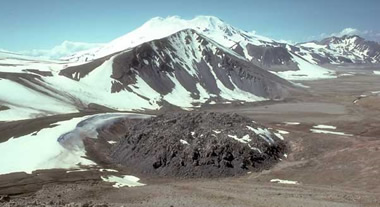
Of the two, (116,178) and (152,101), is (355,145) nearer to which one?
(116,178)

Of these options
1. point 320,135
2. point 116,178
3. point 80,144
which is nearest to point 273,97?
point 320,135

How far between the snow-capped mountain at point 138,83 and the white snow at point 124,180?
54242mm

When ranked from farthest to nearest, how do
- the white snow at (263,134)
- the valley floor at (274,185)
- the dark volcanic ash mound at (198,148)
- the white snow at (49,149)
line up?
the white snow at (263,134)
the dark volcanic ash mound at (198,148)
the white snow at (49,149)
the valley floor at (274,185)

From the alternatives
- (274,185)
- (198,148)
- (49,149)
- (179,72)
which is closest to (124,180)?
(198,148)

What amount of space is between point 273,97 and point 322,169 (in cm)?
11948

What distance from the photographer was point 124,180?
183 ft

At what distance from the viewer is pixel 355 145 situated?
68.2 metres

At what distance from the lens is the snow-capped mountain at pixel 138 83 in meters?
125

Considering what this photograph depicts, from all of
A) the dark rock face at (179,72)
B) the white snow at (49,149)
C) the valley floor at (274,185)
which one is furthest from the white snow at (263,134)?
the dark rock face at (179,72)

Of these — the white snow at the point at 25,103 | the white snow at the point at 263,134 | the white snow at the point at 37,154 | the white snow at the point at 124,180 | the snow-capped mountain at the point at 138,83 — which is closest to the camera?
the white snow at the point at 124,180

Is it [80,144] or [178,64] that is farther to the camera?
[178,64]

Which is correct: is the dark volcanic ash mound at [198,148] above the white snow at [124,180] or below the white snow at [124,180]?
above

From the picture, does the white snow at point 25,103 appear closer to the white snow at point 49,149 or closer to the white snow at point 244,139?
the white snow at point 49,149

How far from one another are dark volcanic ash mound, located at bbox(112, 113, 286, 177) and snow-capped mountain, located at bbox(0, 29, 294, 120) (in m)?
46.3
